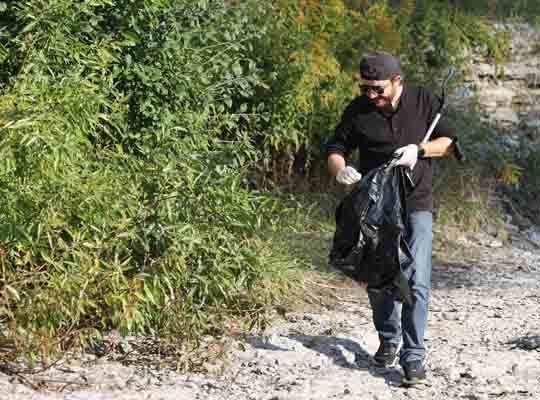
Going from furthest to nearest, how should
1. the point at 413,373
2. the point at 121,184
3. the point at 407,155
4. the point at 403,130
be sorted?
the point at 121,184, the point at 403,130, the point at 413,373, the point at 407,155

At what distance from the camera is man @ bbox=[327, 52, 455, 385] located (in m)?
5.39

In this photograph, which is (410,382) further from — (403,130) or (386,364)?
(403,130)

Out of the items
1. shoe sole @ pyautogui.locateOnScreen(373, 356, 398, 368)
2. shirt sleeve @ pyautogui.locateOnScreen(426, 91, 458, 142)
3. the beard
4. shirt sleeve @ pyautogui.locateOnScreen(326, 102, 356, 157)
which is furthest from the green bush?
shirt sleeve @ pyautogui.locateOnScreen(426, 91, 458, 142)

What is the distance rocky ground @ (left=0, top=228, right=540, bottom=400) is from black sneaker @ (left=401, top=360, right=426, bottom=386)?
0.05 m

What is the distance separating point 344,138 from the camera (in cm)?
569

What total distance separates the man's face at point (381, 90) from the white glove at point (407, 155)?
0.33m

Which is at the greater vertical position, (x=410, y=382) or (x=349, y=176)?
(x=349, y=176)

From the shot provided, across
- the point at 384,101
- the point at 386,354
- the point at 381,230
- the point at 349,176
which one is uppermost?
the point at 384,101

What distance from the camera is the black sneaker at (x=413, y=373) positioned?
17.7ft

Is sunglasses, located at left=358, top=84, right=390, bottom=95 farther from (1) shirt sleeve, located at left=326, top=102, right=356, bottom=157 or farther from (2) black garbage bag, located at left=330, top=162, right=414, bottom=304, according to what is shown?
(2) black garbage bag, located at left=330, top=162, right=414, bottom=304

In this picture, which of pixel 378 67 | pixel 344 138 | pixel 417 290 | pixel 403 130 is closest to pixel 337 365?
pixel 417 290

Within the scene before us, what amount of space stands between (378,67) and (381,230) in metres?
0.84

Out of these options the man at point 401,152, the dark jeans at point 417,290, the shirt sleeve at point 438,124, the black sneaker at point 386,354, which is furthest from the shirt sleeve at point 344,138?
the black sneaker at point 386,354

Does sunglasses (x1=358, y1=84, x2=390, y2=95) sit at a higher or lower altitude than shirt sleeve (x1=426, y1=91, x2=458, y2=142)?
higher
